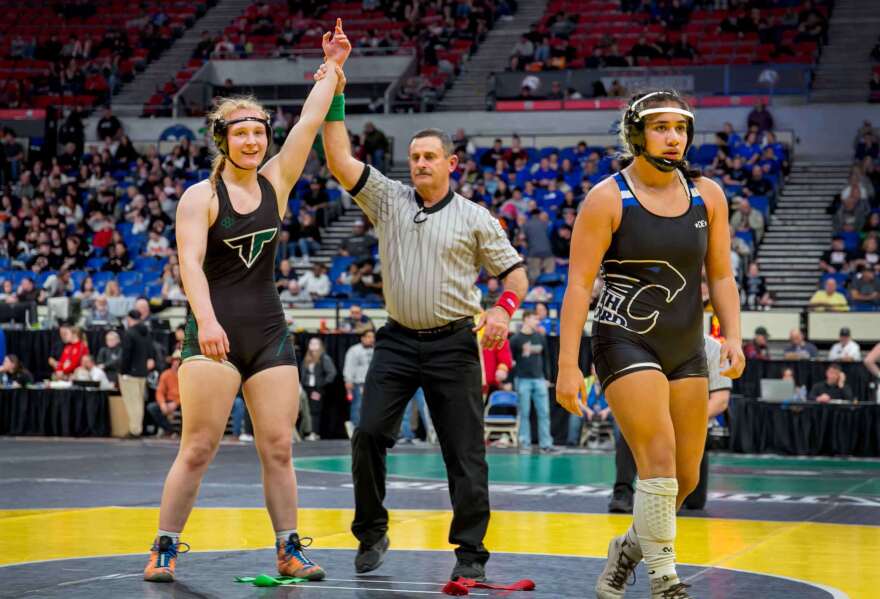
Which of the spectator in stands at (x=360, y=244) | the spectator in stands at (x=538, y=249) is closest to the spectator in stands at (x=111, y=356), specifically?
the spectator in stands at (x=360, y=244)

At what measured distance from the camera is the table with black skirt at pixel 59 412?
798 inches

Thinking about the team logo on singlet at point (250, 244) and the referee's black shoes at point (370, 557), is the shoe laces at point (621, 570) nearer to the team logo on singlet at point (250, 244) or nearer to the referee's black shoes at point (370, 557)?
the referee's black shoes at point (370, 557)

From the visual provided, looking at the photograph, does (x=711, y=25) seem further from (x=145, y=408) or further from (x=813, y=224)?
(x=145, y=408)

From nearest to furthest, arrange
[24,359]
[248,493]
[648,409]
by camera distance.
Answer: [648,409] < [248,493] < [24,359]

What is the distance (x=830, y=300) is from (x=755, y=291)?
129 centimetres

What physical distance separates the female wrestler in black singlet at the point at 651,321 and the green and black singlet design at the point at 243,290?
143 centimetres

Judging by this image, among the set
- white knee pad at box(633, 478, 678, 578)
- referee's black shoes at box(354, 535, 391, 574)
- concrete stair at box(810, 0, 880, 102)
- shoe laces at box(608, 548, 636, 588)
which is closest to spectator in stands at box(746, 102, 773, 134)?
concrete stair at box(810, 0, 880, 102)

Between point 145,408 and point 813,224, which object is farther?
point 813,224

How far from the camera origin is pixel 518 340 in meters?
17.9

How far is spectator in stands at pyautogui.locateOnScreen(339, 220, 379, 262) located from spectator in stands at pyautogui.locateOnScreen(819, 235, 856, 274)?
7499mm

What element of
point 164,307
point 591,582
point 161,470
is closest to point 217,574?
point 591,582

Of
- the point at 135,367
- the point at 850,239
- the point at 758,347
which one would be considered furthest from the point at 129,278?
the point at 850,239

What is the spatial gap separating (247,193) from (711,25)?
25663 millimetres

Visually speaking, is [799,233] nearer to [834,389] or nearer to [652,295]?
[834,389]
